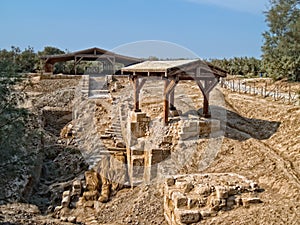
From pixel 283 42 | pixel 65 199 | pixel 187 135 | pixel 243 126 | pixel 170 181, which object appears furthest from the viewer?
pixel 283 42

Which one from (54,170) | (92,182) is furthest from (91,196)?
(54,170)

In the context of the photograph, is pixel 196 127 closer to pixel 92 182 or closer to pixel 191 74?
pixel 191 74

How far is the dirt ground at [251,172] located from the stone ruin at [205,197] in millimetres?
223

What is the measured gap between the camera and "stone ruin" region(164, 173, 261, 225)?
920 cm

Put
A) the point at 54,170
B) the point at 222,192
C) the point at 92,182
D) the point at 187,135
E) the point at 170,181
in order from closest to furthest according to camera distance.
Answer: the point at 222,192
the point at 170,181
the point at 187,135
the point at 92,182
the point at 54,170

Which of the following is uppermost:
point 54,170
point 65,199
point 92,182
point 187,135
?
point 187,135

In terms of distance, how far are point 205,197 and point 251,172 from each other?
2.53 m

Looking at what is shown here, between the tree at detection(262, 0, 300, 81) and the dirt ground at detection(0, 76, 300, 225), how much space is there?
9.94 meters

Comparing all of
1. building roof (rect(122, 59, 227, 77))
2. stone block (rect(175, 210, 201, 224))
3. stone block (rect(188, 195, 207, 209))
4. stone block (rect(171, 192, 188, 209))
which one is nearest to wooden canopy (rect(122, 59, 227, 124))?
building roof (rect(122, 59, 227, 77))

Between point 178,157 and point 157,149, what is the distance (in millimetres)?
847

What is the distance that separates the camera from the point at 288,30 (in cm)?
3131

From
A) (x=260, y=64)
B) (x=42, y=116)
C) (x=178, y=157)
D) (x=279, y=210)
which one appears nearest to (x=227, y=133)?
(x=178, y=157)

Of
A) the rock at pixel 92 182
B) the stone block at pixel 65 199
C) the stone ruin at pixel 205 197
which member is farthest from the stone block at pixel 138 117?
the stone ruin at pixel 205 197

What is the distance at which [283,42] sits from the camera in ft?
100
